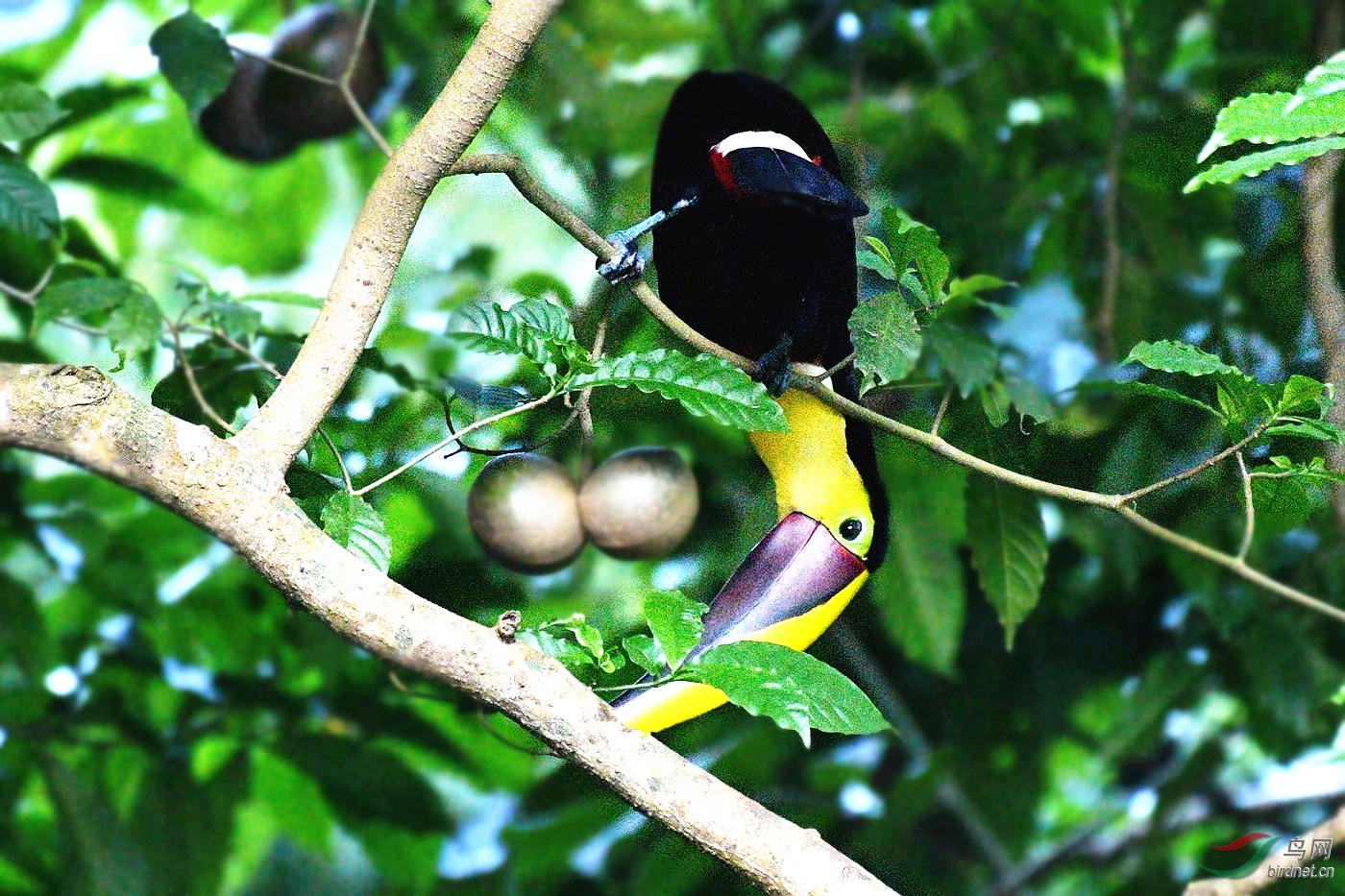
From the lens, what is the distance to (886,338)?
1.24 m

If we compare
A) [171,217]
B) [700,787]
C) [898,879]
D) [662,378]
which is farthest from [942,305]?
[171,217]

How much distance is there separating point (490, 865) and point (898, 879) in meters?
0.93

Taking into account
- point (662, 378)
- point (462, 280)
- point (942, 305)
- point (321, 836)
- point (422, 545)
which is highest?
point (942, 305)

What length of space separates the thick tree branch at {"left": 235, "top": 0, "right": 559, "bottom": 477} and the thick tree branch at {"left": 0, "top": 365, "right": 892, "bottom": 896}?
0.56 ft

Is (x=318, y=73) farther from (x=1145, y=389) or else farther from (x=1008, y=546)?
(x=1145, y=389)

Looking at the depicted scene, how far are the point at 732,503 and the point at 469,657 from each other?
86 cm

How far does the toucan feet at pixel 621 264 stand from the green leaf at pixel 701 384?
17cm

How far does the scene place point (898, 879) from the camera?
1739mm

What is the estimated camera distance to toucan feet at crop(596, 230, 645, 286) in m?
1.39

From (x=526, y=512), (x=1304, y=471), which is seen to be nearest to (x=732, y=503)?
(x=526, y=512)

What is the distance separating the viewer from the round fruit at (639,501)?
164 centimetres

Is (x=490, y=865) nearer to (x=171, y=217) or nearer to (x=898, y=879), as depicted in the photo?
(x=898, y=879)

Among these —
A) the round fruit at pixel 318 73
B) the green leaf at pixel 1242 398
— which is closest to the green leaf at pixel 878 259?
the green leaf at pixel 1242 398

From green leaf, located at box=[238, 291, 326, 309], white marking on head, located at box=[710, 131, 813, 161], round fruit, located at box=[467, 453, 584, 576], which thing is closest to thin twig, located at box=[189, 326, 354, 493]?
green leaf, located at box=[238, 291, 326, 309]
